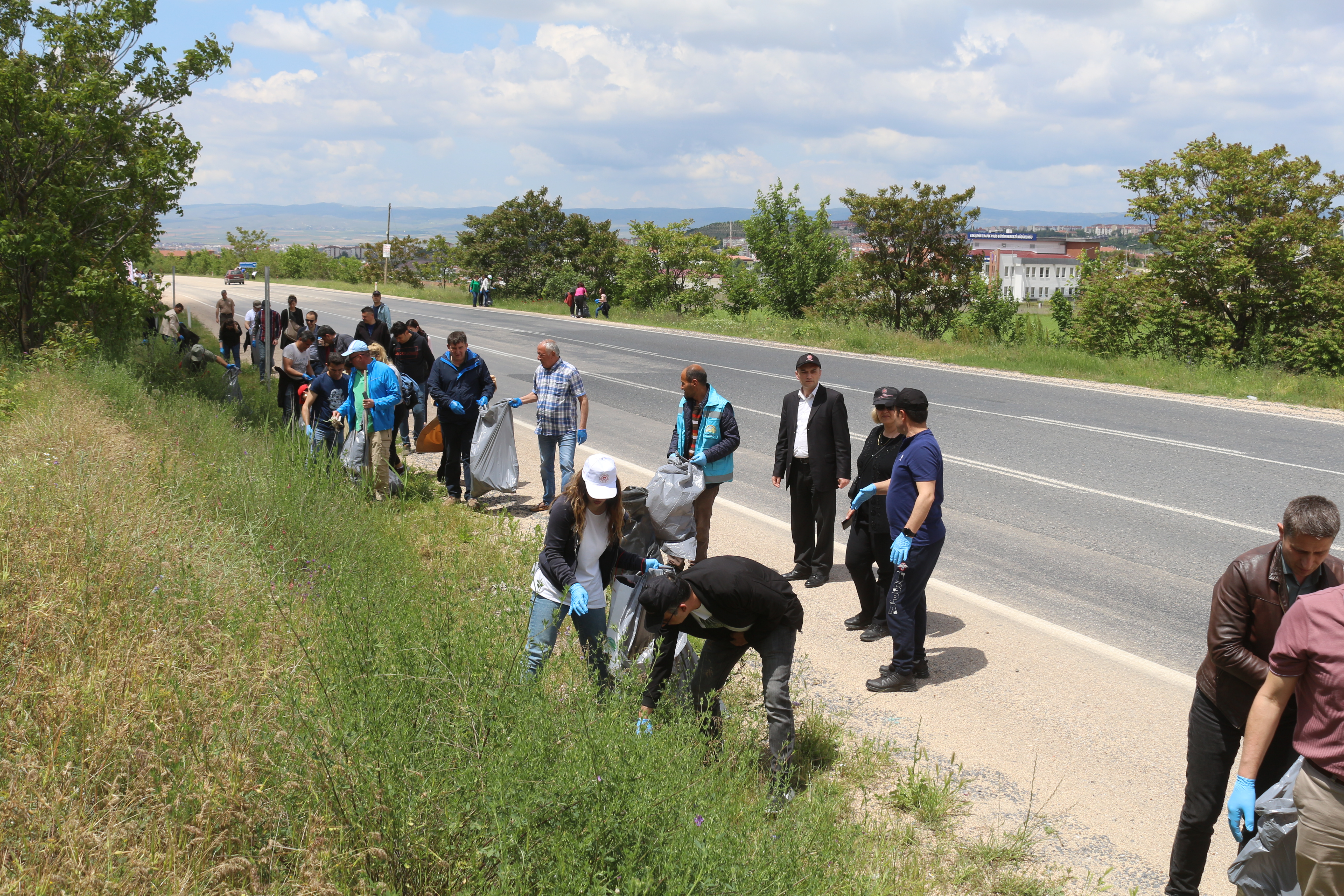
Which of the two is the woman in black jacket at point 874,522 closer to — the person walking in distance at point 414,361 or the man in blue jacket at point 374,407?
the man in blue jacket at point 374,407

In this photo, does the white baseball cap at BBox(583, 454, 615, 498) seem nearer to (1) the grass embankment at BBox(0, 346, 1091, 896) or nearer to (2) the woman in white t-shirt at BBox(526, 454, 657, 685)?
(2) the woman in white t-shirt at BBox(526, 454, 657, 685)

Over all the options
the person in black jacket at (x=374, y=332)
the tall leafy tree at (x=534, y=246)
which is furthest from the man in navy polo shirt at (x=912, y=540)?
the tall leafy tree at (x=534, y=246)

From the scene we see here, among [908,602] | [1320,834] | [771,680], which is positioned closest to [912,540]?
[908,602]

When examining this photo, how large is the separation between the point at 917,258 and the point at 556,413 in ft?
67.1

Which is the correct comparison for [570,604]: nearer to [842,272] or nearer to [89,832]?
[89,832]

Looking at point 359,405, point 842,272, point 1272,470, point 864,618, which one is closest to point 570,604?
point 864,618

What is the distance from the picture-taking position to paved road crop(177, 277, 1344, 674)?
7.15m

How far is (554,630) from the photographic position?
4.80m

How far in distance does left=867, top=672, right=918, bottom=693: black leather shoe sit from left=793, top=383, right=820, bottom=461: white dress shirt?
2.22m

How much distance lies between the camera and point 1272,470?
11.0 m

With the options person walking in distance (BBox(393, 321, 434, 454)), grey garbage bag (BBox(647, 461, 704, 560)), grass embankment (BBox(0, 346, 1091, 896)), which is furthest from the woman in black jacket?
person walking in distance (BBox(393, 321, 434, 454))

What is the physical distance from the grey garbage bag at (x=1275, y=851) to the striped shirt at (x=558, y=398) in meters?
6.47

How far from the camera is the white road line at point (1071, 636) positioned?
5.66 meters

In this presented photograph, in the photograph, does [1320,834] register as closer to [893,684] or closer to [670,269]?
[893,684]
